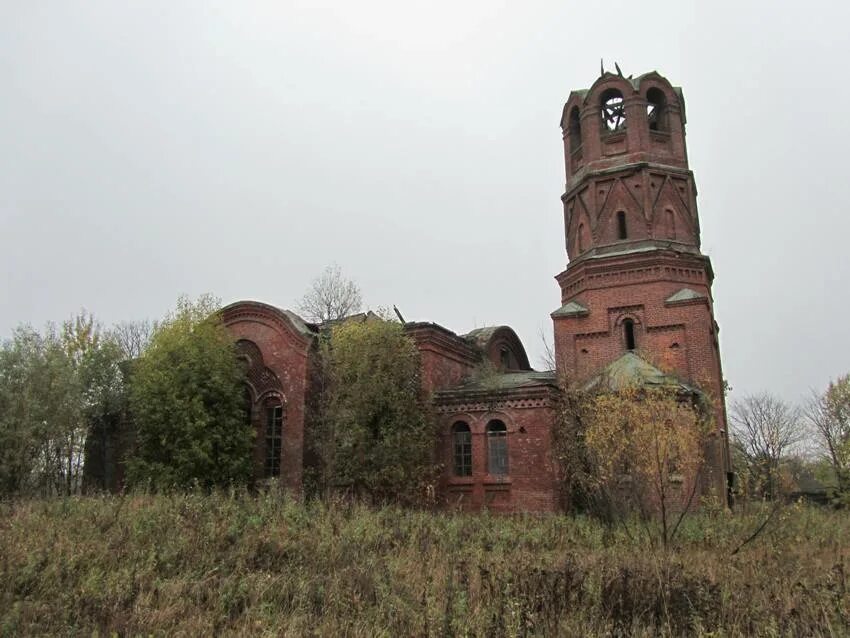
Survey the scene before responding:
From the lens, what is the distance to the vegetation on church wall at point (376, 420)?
1834 cm

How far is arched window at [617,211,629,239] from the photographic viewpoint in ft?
77.0

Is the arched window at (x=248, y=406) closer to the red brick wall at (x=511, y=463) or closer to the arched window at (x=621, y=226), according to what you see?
the red brick wall at (x=511, y=463)

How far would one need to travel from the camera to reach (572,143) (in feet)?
84.3

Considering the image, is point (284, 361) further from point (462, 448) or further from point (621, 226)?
point (621, 226)

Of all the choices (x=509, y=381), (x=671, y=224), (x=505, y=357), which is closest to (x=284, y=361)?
(x=509, y=381)

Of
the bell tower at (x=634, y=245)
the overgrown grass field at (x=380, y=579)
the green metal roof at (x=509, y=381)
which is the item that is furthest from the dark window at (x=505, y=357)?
the overgrown grass field at (x=380, y=579)

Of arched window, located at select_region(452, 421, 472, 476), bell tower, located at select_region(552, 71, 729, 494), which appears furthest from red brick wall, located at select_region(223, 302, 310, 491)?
bell tower, located at select_region(552, 71, 729, 494)

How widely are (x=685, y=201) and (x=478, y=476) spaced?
1196cm

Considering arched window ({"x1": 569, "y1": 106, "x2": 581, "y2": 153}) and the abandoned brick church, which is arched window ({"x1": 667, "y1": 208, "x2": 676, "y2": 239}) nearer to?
the abandoned brick church

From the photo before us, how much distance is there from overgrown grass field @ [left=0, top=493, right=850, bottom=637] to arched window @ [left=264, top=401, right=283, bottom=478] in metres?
9.63

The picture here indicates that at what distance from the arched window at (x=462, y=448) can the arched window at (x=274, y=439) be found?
18.4 feet

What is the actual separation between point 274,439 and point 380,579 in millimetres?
14309

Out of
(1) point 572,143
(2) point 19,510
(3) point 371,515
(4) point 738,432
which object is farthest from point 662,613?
(4) point 738,432

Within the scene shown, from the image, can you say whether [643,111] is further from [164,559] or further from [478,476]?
[164,559]
